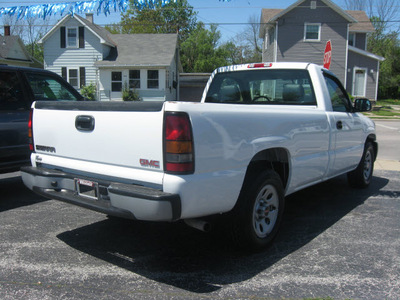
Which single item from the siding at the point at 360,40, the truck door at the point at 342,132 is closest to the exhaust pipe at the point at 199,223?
the truck door at the point at 342,132

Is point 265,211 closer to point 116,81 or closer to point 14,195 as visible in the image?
point 14,195

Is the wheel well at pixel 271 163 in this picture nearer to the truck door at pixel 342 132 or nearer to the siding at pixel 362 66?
the truck door at pixel 342 132

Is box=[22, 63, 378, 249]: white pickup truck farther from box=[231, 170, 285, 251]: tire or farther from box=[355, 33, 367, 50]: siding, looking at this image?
box=[355, 33, 367, 50]: siding

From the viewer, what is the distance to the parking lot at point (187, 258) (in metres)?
2.99

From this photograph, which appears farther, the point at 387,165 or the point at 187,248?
the point at 387,165

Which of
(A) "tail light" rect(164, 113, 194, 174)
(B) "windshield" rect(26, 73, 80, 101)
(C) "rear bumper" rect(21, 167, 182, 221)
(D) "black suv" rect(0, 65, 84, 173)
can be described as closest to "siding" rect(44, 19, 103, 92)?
(B) "windshield" rect(26, 73, 80, 101)

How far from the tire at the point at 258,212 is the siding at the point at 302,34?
2467cm

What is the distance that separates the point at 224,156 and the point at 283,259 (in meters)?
1.27

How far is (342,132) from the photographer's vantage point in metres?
4.97

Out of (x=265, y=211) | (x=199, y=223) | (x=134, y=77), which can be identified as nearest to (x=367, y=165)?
(x=265, y=211)

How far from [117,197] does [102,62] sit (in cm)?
2472

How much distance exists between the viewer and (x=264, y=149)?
349cm

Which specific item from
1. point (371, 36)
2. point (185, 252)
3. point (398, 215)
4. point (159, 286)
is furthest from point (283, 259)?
point (371, 36)

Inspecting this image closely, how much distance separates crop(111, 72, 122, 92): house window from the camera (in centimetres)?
2662
